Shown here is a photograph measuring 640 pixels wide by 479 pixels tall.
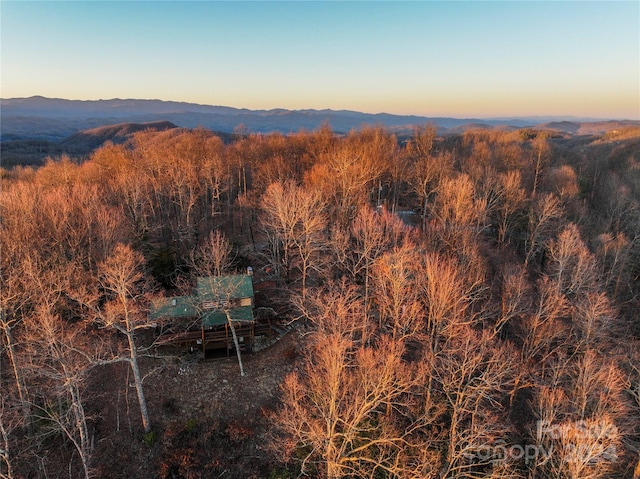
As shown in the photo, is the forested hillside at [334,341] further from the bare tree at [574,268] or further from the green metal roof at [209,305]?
the green metal roof at [209,305]

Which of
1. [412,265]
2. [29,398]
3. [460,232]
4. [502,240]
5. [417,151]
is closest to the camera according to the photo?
[29,398]

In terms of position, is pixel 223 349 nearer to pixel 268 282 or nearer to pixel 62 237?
pixel 268 282

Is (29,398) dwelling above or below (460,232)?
below

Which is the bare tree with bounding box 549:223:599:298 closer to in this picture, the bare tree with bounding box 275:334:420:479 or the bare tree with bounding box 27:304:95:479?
the bare tree with bounding box 275:334:420:479

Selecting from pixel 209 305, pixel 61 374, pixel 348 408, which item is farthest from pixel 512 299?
pixel 61 374

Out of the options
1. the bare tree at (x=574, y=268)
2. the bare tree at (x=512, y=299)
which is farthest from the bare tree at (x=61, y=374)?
the bare tree at (x=574, y=268)

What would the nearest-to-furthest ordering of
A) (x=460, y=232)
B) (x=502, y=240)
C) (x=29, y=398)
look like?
1. (x=29, y=398)
2. (x=460, y=232)
3. (x=502, y=240)

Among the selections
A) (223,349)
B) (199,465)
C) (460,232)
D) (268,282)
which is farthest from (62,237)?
(460,232)
